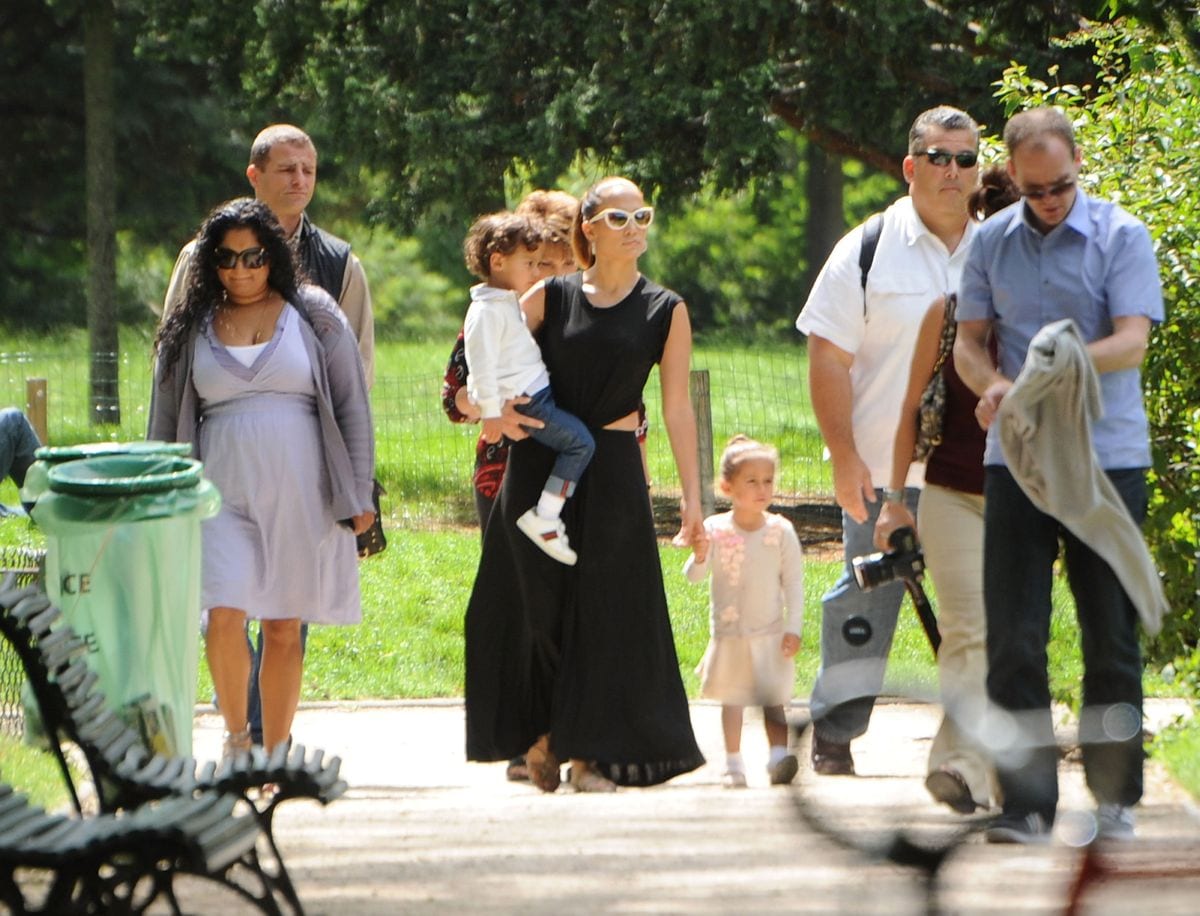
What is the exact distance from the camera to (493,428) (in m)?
6.62

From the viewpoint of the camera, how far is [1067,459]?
16.3ft

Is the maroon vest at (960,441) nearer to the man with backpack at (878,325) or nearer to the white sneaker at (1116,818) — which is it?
the man with backpack at (878,325)

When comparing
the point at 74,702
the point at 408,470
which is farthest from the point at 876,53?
the point at 74,702

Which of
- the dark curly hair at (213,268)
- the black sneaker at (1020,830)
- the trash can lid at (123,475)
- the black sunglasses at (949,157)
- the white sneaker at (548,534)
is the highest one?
the black sunglasses at (949,157)

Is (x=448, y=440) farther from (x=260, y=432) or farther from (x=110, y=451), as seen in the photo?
(x=110, y=451)

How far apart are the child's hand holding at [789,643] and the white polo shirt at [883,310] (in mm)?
603

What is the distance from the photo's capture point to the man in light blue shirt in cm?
510

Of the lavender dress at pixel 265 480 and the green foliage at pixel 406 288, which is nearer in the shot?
the lavender dress at pixel 265 480

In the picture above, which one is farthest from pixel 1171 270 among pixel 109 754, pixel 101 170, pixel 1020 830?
pixel 101 170

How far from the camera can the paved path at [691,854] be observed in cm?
369

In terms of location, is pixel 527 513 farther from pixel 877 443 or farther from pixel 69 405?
pixel 69 405

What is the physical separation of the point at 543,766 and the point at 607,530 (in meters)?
0.82

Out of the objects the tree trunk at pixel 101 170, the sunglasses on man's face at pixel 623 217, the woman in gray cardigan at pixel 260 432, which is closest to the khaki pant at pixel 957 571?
the sunglasses on man's face at pixel 623 217

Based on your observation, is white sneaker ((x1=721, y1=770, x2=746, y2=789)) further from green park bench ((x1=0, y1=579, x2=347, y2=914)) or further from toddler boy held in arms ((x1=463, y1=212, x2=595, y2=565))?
green park bench ((x1=0, y1=579, x2=347, y2=914))
